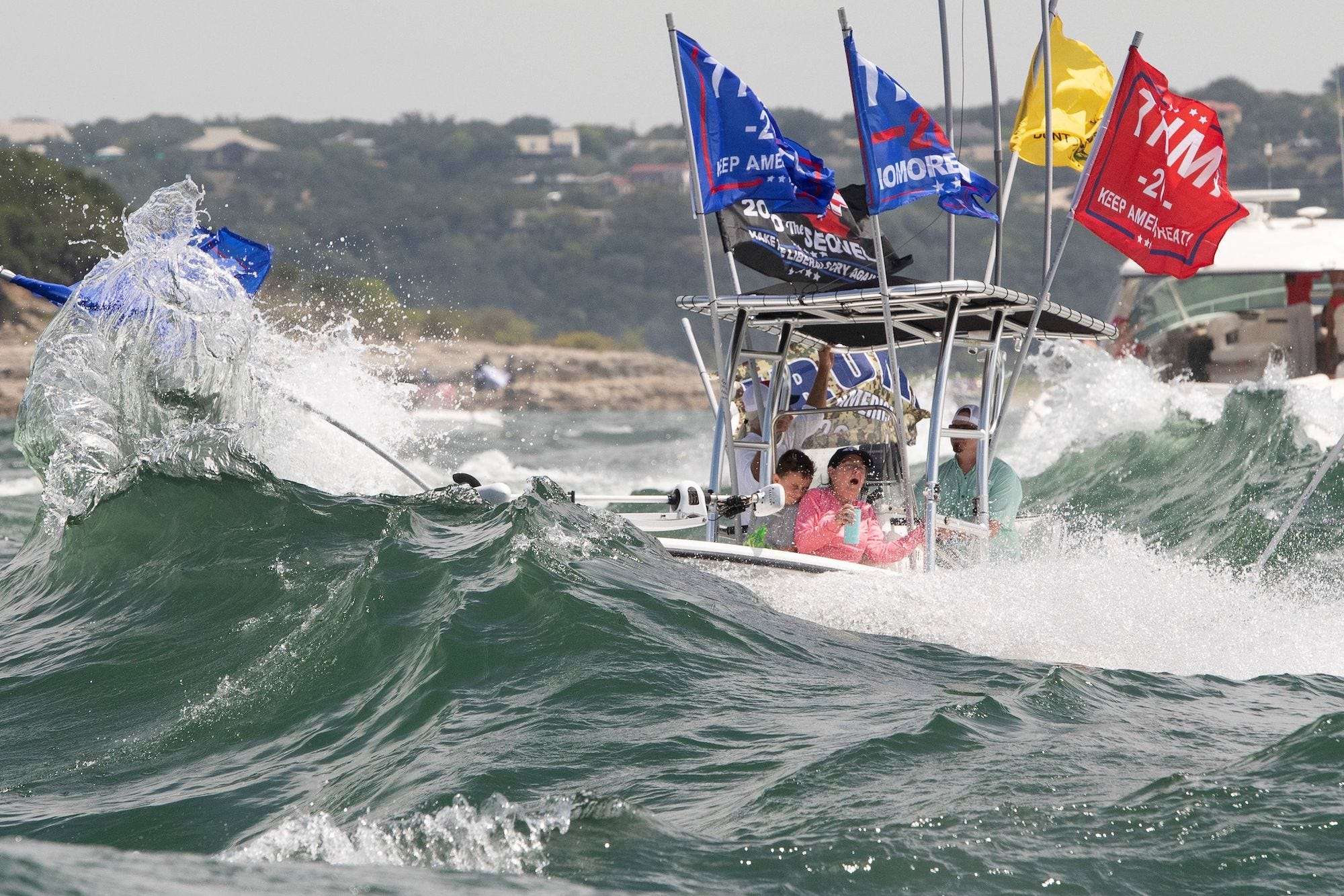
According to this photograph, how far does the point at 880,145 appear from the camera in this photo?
8602 millimetres

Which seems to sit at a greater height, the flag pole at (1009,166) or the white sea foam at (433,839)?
the flag pole at (1009,166)

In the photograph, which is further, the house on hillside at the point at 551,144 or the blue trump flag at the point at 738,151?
the house on hillside at the point at 551,144

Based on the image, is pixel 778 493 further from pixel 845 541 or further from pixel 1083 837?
pixel 1083 837

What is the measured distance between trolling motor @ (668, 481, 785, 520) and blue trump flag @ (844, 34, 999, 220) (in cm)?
180

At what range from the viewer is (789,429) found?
10086 mm

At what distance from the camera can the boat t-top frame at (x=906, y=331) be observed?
877 cm

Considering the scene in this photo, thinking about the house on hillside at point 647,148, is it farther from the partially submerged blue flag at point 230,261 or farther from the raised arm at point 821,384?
the raised arm at point 821,384

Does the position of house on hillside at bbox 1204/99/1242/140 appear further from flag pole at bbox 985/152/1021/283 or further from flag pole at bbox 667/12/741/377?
flag pole at bbox 667/12/741/377

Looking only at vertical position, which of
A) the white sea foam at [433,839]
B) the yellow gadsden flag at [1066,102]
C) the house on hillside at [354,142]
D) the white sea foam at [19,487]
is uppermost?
the house on hillside at [354,142]

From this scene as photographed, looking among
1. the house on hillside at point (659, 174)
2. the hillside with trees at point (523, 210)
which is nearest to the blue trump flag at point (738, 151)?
the hillside with trees at point (523, 210)

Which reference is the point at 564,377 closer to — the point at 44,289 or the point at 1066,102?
the point at 44,289

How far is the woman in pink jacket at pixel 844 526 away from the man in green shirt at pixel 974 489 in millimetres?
541

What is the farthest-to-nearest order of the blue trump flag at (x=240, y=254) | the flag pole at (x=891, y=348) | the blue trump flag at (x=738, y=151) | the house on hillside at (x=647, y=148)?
the house on hillside at (x=647, y=148), the blue trump flag at (x=240, y=254), the blue trump flag at (x=738, y=151), the flag pole at (x=891, y=348)

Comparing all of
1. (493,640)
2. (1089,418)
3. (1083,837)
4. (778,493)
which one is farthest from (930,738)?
(1089,418)
